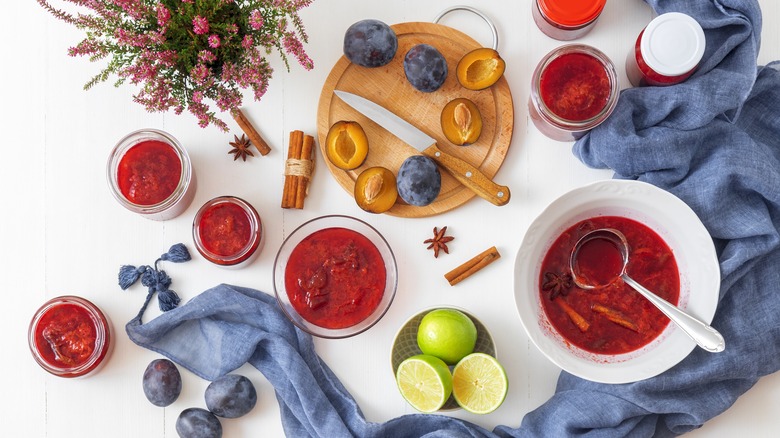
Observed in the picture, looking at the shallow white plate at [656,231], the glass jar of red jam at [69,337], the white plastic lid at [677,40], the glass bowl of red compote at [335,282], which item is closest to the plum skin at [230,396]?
the glass bowl of red compote at [335,282]

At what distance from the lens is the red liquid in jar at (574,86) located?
186cm

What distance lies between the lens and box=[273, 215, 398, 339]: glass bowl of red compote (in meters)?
1.89

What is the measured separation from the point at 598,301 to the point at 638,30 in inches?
31.7

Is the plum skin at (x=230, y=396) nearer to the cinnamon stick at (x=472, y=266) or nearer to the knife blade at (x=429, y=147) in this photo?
the cinnamon stick at (x=472, y=266)

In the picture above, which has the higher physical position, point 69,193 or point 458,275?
point 69,193

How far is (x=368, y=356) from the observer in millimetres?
1979

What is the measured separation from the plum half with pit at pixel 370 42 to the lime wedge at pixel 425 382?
827mm

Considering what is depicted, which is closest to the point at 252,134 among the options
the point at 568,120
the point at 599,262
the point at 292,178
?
the point at 292,178

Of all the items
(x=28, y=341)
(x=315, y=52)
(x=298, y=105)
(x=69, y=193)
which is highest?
(x=315, y=52)

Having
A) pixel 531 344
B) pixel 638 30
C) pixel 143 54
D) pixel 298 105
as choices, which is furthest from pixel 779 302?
pixel 143 54

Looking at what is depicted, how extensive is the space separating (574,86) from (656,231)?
45 centimetres

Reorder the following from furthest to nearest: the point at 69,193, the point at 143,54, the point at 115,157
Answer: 1. the point at 69,193
2. the point at 115,157
3. the point at 143,54

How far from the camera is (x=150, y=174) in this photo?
1925 millimetres

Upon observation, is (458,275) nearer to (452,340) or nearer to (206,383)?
(452,340)
